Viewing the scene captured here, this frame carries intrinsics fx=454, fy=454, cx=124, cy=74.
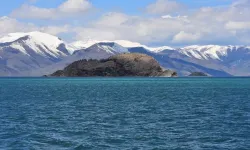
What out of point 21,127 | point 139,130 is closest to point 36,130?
point 21,127

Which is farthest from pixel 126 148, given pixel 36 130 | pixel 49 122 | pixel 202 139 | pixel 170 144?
pixel 49 122

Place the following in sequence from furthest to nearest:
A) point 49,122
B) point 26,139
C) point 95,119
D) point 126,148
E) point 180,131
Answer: point 95,119 < point 49,122 < point 180,131 < point 26,139 < point 126,148

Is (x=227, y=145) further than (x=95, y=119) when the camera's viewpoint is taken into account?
No

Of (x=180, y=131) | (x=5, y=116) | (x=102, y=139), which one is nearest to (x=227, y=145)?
(x=180, y=131)

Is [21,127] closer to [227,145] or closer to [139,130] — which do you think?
[139,130]

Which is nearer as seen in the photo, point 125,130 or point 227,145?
point 227,145

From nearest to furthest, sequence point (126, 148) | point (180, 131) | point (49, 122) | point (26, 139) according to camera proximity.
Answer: point (126, 148) < point (26, 139) < point (180, 131) < point (49, 122)

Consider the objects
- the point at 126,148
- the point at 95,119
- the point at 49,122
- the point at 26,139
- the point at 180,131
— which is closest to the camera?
the point at 126,148

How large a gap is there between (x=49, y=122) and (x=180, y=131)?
65.6 ft

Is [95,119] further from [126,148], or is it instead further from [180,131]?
[126,148]

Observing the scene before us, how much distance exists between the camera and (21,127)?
60.3 metres

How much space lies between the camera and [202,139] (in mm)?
51656

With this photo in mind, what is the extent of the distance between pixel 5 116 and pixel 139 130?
25765mm

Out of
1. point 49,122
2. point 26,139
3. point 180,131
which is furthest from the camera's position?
point 49,122
